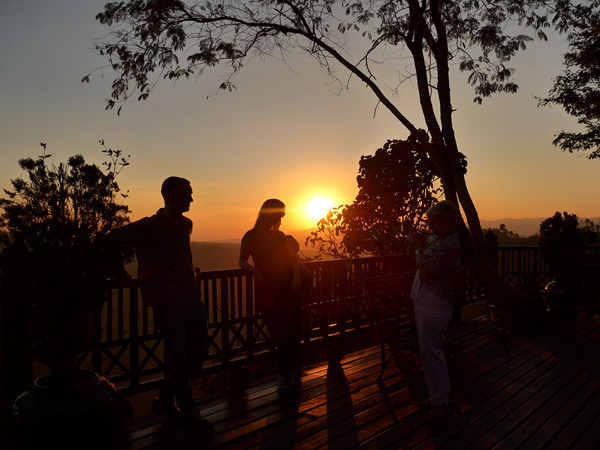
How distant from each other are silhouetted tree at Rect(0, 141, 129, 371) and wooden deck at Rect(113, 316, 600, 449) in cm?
93

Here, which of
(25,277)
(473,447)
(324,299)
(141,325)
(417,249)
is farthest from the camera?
(324,299)

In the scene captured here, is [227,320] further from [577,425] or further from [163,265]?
[577,425]

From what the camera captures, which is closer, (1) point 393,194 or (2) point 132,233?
(2) point 132,233

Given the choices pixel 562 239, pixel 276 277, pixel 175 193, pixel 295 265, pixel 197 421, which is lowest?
pixel 197 421

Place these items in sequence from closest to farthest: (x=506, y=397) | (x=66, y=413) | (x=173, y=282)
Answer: (x=66, y=413) < (x=173, y=282) < (x=506, y=397)

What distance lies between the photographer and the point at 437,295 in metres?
3.54

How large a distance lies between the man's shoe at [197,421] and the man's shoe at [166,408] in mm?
138

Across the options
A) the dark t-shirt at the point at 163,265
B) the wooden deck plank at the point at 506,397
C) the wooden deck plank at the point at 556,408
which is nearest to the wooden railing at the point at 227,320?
the dark t-shirt at the point at 163,265

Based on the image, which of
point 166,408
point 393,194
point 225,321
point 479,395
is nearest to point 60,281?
point 166,408

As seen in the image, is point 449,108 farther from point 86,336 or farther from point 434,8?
point 86,336

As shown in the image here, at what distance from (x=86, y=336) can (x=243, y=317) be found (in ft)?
7.42

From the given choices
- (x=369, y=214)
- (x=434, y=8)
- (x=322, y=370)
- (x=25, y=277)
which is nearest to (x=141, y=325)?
(x=25, y=277)

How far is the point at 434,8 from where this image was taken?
7.97 meters

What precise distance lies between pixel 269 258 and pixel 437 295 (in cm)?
159
